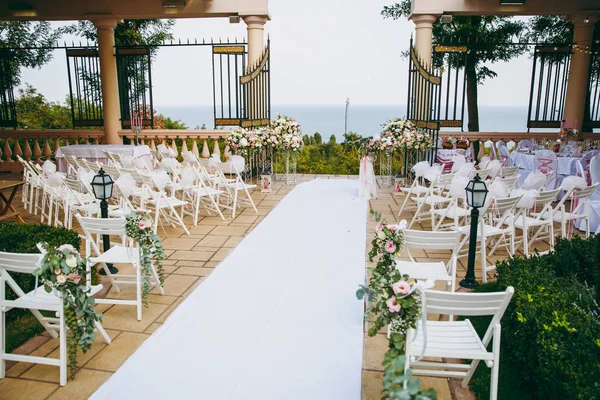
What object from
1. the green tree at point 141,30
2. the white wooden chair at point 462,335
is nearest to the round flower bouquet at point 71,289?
the white wooden chair at point 462,335

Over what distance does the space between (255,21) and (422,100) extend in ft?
12.3

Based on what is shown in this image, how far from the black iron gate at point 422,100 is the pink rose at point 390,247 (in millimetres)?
5697

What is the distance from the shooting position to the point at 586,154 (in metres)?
7.84

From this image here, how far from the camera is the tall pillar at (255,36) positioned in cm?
999

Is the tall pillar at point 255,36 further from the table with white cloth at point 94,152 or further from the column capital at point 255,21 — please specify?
the table with white cloth at point 94,152

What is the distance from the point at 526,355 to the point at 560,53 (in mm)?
8648

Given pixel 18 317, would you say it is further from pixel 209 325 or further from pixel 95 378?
pixel 209 325

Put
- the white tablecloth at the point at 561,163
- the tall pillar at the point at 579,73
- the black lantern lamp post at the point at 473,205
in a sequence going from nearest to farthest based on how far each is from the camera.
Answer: the black lantern lamp post at the point at 473,205 → the white tablecloth at the point at 561,163 → the tall pillar at the point at 579,73

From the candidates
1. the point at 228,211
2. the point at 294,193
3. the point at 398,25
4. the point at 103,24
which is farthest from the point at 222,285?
the point at 398,25

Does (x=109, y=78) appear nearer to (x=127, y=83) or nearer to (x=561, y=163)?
(x=127, y=83)

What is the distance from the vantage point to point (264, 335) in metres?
3.54

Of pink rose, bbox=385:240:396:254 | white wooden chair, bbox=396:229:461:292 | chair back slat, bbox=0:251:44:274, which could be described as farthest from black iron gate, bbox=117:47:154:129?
pink rose, bbox=385:240:396:254

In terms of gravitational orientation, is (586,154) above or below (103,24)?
below

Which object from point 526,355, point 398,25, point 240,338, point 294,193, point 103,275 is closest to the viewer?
point 526,355
